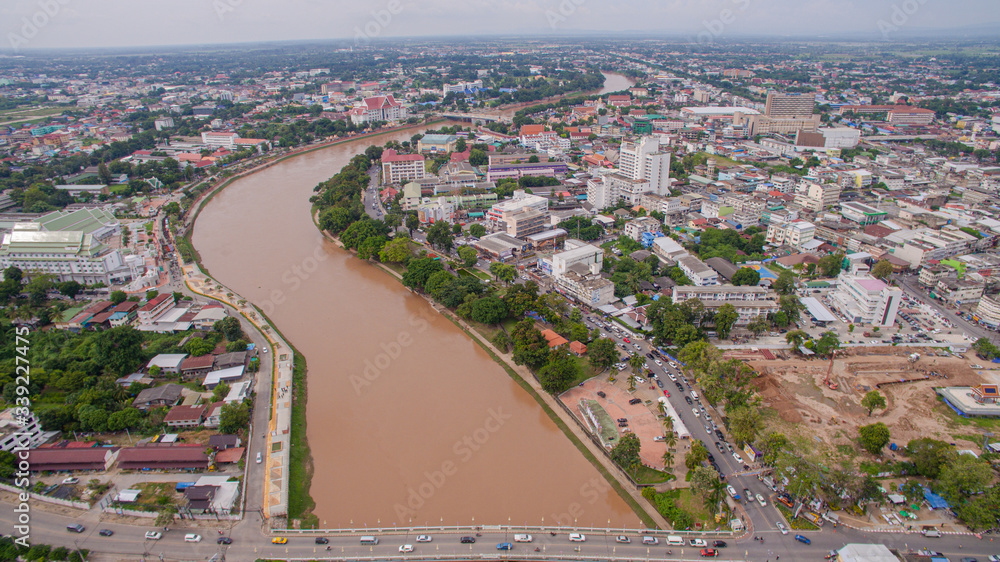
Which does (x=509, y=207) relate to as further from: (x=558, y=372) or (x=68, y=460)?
(x=68, y=460)

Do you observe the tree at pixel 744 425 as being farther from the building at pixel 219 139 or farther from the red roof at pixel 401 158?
the building at pixel 219 139

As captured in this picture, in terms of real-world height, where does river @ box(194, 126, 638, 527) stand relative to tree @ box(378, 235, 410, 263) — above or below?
below

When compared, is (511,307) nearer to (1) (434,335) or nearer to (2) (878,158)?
(1) (434,335)

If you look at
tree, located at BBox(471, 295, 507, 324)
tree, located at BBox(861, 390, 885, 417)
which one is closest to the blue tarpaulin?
tree, located at BBox(861, 390, 885, 417)

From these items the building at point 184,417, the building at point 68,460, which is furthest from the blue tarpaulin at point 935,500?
the building at point 68,460

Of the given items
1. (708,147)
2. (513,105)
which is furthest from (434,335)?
(513,105)

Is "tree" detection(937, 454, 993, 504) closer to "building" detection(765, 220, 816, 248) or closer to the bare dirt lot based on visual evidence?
the bare dirt lot
